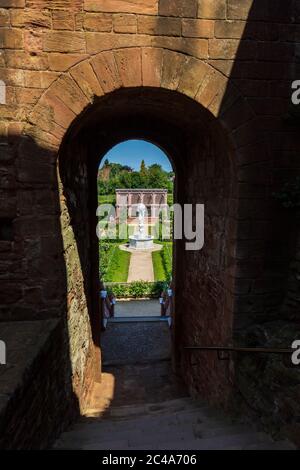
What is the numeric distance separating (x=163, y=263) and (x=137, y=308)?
627 centimetres

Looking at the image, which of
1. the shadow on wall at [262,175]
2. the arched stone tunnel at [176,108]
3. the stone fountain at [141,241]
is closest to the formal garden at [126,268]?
the stone fountain at [141,241]

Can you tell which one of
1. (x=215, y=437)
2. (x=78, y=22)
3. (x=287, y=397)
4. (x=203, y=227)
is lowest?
→ (x=215, y=437)

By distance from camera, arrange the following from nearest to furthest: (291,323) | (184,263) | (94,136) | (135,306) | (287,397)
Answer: (287,397) < (291,323) < (94,136) < (184,263) < (135,306)

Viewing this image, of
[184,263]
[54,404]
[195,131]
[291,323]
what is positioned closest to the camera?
[54,404]

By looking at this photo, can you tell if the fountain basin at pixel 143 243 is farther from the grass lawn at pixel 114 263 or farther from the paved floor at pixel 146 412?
the paved floor at pixel 146 412

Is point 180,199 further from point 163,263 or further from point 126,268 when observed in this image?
point 163,263

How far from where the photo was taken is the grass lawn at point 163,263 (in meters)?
14.8

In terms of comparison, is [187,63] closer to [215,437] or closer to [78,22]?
[78,22]

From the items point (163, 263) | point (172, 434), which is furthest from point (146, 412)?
point (163, 263)

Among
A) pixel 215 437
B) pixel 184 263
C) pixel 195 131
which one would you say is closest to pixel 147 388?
pixel 184 263

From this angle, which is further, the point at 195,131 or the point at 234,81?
the point at 195,131

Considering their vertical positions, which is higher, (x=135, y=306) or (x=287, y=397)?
(x=287, y=397)

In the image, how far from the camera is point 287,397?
106 inches

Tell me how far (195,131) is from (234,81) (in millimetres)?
1321
